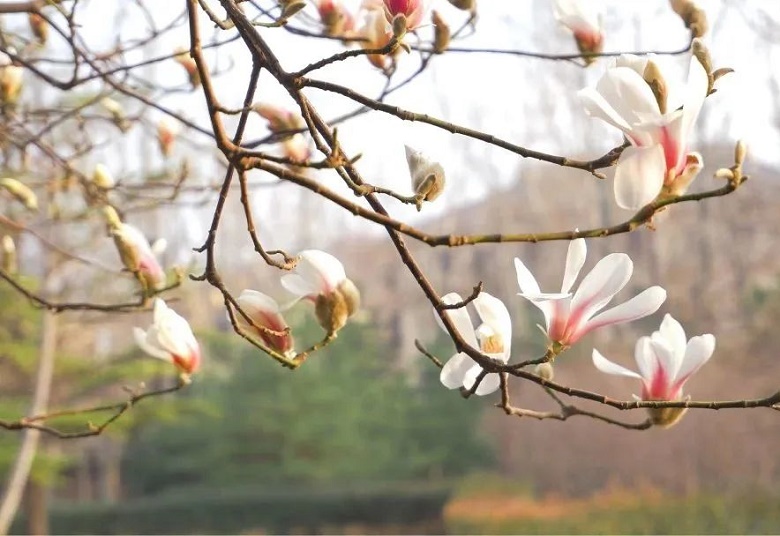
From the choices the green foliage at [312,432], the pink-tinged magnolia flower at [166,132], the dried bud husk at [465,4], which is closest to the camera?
the dried bud husk at [465,4]

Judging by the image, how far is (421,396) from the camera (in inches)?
314

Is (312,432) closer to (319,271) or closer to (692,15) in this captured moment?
(692,15)

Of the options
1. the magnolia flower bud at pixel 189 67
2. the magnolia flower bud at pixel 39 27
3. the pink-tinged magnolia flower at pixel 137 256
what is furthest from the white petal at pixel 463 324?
the magnolia flower bud at pixel 39 27

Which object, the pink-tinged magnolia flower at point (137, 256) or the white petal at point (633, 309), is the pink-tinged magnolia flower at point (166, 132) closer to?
the pink-tinged magnolia flower at point (137, 256)

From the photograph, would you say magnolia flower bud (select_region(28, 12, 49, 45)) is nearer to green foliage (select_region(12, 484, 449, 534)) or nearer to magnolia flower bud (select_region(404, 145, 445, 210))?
magnolia flower bud (select_region(404, 145, 445, 210))

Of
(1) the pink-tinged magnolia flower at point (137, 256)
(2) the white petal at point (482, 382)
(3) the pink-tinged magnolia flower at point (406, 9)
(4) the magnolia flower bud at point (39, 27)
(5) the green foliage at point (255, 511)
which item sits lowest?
(5) the green foliage at point (255, 511)

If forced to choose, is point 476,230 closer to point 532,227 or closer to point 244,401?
point 532,227

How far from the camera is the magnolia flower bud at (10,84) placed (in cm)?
117

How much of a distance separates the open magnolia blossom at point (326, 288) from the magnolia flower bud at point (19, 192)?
675mm

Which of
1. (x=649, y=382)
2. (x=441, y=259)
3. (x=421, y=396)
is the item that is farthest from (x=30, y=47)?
(x=441, y=259)

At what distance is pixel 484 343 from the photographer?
66 cm

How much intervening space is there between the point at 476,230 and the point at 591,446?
24.5 feet

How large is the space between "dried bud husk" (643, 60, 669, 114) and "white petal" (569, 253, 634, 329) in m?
0.10

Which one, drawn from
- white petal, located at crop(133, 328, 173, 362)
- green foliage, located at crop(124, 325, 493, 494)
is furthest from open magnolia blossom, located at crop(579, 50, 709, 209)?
green foliage, located at crop(124, 325, 493, 494)
